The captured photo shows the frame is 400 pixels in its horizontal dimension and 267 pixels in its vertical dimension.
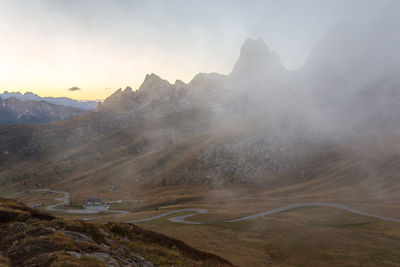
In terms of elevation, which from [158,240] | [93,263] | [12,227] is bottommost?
[158,240]

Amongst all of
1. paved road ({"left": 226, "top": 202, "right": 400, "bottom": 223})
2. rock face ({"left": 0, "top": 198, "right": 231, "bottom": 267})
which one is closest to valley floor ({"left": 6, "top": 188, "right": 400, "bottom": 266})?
paved road ({"left": 226, "top": 202, "right": 400, "bottom": 223})

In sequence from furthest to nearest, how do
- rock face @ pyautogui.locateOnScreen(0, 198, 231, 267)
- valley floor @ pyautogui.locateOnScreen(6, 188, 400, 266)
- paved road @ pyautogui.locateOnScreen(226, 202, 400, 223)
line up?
paved road @ pyautogui.locateOnScreen(226, 202, 400, 223) < valley floor @ pyautogui.locateOnScreen(6, 188, 400, 266) < rock face @ pyautogui.locateOnScreen(0, 198, 231, 267)

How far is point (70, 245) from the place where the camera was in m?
19.1

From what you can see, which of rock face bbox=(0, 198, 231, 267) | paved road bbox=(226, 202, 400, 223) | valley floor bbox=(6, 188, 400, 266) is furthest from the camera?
paved road bbox=(226, 202, 400, 223)

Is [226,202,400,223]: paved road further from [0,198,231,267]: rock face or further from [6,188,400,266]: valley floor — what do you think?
[0,198,231,267]: rock face

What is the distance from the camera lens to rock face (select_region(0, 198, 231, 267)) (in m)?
17.1

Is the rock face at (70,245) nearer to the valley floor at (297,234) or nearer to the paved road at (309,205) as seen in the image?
the valley floor at (297,234)

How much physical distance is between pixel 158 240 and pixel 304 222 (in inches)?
2811

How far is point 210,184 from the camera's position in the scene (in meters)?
186

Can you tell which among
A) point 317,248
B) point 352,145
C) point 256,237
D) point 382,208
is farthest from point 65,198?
point 352,145

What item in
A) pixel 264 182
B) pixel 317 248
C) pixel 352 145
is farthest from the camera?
pixel 352 145

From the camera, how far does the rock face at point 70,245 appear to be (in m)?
17.1

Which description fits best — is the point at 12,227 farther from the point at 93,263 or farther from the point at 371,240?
the point at 371,240

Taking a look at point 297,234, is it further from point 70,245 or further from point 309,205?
point 70,245
